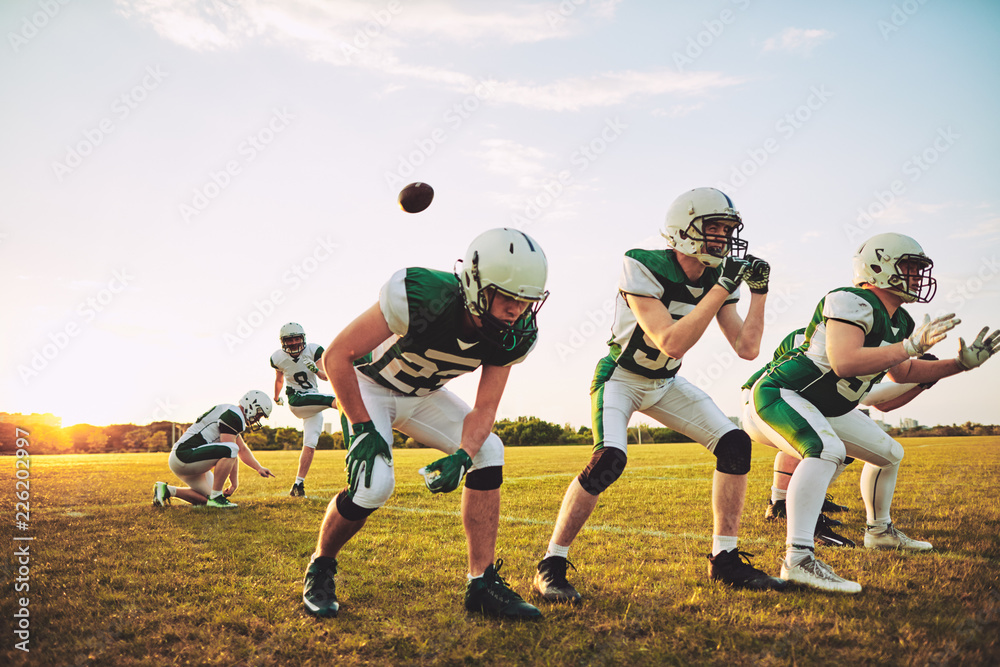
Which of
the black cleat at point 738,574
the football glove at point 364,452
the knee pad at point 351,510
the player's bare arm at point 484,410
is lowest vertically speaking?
the black cleat at point 738,574

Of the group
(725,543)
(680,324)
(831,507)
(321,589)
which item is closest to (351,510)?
(321,589)

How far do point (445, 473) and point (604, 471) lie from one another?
1.06m

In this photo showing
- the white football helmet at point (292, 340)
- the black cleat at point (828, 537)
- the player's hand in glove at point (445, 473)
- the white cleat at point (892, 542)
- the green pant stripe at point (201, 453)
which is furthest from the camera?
the white football helmet at point (292, 340)

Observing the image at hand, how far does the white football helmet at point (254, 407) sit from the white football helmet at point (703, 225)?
19.8 ft

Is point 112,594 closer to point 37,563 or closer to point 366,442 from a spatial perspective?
point 37,563

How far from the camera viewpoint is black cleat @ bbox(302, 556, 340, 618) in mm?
3324

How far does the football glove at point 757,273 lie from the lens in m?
3.75

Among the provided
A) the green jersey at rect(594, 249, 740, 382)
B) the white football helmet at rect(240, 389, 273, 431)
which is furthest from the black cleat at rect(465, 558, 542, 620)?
the white football helmet at rect(240, 389, 273, 431)

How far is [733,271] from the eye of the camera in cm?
373

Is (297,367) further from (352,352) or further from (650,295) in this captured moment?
(650,295)

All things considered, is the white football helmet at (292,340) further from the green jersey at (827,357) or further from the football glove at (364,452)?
the green jersey at (827,357)

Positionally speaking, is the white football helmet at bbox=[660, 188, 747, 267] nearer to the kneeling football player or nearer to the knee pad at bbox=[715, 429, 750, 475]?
the knee pad at bbox=[715, 429, 750, 475]

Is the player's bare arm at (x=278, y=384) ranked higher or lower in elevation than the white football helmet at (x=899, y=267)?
lower

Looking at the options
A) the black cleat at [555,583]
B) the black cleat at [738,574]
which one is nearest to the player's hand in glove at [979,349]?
the black cleat at [738,574]
